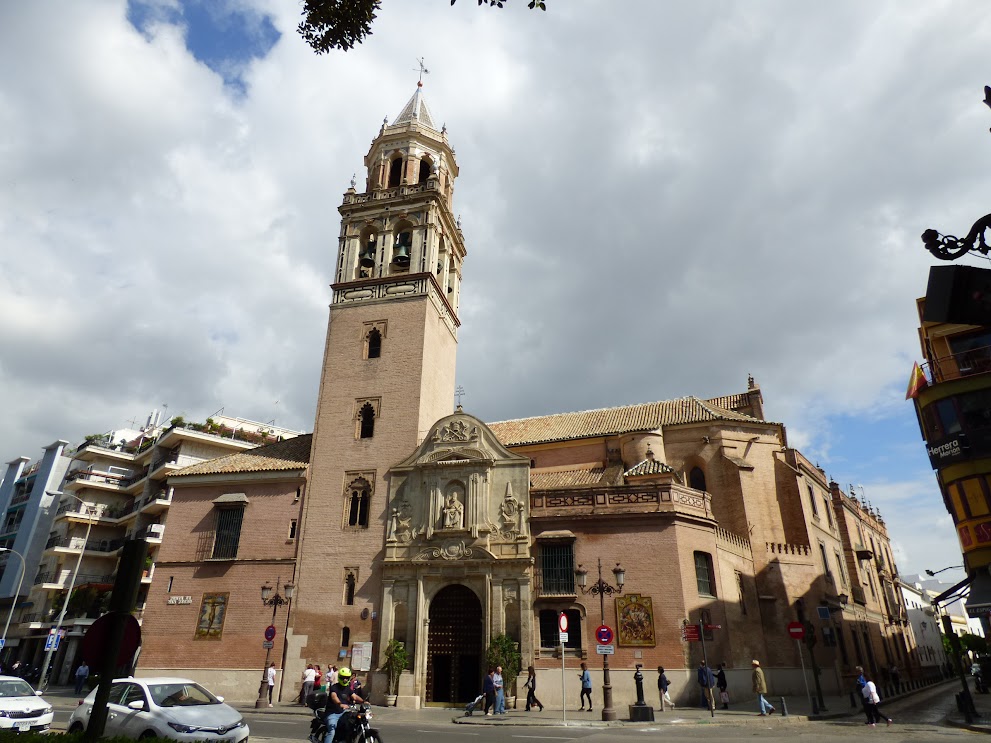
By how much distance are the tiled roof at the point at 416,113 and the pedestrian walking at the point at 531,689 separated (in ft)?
102

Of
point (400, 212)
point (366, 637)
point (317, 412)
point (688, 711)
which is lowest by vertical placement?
point (688, 711)

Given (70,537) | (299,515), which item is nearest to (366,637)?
(299,515)

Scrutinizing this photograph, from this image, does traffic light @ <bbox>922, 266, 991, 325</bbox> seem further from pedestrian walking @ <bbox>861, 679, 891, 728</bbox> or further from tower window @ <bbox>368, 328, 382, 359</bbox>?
tower window @ <bbox>368, 328, 382, 359</bbox>

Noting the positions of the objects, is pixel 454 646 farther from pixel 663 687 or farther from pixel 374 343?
pixel 374 343

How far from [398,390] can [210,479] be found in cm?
989

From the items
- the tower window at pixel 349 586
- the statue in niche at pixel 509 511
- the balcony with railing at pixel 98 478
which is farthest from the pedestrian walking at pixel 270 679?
the balcony with railing at pixel 98 478

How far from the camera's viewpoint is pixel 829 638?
28.3 m

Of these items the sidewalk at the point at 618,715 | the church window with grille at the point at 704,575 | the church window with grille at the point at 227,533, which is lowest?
the sidewalk at the point at 618,715

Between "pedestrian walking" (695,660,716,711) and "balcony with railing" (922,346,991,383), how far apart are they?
13795 mm

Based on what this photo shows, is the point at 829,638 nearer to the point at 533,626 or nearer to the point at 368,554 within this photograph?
the point at 533,626

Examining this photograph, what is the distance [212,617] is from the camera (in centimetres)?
2819

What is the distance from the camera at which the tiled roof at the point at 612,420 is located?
112 ft

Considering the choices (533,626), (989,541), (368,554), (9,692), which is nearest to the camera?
(9,692)

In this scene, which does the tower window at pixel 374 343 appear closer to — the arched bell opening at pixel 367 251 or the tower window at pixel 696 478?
the arched bell opening at pixel 367 251
